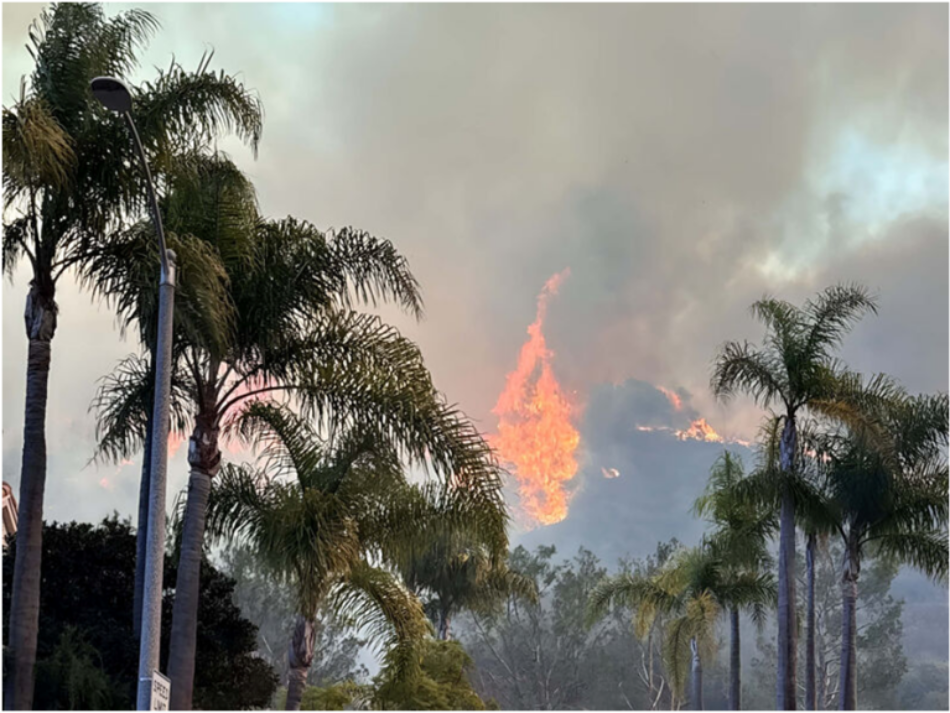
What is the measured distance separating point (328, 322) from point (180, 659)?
5571mm

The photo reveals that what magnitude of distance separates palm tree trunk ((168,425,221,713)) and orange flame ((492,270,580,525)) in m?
88.4

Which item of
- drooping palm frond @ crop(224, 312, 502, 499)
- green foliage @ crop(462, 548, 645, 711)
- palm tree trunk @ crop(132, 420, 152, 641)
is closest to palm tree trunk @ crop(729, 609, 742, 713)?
palm tree trunk @ crop(132, 420, 152, 641)

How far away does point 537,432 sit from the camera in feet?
372

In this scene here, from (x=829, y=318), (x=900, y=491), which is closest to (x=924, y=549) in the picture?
(x=900, y=491)

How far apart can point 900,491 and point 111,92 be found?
24206 mm

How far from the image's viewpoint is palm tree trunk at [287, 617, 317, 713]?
23797 mm

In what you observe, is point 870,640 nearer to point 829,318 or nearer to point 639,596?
point 639,596

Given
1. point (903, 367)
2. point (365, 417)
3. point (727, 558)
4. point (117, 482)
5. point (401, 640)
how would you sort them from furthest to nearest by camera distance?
point (117, 482), point (903, 367), point (727, 558), point (401, 640), point (365, 417)

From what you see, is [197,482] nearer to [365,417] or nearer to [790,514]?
[365,417]

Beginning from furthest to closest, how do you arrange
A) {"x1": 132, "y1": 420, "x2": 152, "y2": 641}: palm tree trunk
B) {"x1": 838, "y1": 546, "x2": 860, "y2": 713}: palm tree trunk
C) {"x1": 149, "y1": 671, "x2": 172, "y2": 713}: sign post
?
{"x1": 838, "y1": 546, "x2": 860, "y2": 713}: palm tree trunk, {"x1": 132, "y1": 420, "x2": 152, "y2": 641}: palm tree trunk, {"x1": 149, "y1": 671, "x2": 172, "y2": 713}: sign post

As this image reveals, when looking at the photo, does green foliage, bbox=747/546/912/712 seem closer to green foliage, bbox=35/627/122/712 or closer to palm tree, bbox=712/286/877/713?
palm tree, bbox=712/286/877/713

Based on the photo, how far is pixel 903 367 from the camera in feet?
145

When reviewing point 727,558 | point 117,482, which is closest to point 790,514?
point 727,558

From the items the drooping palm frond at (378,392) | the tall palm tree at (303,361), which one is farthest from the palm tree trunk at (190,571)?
the drooping palm frond at (378,392)
